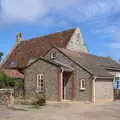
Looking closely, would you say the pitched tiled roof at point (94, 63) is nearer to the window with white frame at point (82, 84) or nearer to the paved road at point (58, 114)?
the window with white frame at point (82, 84)

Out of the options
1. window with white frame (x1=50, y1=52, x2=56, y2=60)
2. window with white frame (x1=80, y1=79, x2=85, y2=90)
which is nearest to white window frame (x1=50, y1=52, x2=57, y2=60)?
window with white frame (x1=50, y1=52, x2=56, y2=60)

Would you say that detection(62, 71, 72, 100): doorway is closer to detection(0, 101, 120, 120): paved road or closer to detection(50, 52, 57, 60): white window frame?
detection(50, 52, 57, 60): white window frame

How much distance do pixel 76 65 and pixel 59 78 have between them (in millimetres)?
2573

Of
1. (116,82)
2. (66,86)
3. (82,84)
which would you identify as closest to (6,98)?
(66,86)

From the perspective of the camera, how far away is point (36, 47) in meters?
49.8

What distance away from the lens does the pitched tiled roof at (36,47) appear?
4728cm

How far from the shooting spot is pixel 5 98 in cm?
2838

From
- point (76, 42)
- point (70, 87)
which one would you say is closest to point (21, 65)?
point (76, 42)

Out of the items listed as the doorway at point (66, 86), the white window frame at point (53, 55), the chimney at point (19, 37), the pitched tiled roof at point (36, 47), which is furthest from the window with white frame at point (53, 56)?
the chimney at point (19, 37)

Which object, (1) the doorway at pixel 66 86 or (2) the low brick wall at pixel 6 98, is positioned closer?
(2) the low brick wall at pixel 6 98

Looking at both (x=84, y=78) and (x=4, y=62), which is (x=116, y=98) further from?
(x=4, y=62)

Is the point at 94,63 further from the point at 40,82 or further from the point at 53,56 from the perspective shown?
the point at 40,82

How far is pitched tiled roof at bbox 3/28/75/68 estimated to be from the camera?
4728 centimetres

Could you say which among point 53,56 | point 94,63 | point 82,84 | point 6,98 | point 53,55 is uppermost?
Result: point 53,55
